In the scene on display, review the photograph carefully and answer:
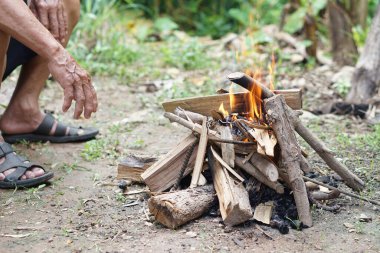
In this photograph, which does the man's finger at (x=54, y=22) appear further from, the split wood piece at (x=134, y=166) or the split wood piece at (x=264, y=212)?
the split wood piece at (x=264, y=212)

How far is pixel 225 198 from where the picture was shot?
294 cm

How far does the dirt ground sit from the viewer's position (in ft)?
9.35

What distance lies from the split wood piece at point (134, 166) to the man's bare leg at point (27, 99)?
110 cm

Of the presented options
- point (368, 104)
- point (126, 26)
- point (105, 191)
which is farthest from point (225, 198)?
point (126, 26)

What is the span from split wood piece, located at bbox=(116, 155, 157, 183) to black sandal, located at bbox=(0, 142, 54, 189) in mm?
472

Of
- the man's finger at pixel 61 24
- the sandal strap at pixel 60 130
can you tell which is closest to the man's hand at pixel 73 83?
the man's finger at pixel 61 24

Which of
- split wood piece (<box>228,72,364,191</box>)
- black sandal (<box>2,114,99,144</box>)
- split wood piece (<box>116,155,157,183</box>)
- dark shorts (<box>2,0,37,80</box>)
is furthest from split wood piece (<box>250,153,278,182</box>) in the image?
dark shorts (<box>2,0,37,80</box>)

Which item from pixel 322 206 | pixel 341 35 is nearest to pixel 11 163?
pixel 322 206

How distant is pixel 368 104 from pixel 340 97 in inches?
19.1

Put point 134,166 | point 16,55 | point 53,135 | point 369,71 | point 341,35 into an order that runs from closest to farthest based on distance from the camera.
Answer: point 134,166 → point 16,55 → point 53,135 → point 369,71 → point 341,35

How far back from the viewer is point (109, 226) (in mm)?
3086

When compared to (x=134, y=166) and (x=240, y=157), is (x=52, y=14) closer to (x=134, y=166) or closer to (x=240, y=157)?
(x=134, y=166)

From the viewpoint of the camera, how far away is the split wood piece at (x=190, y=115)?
327cm

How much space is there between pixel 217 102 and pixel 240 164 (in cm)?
37
